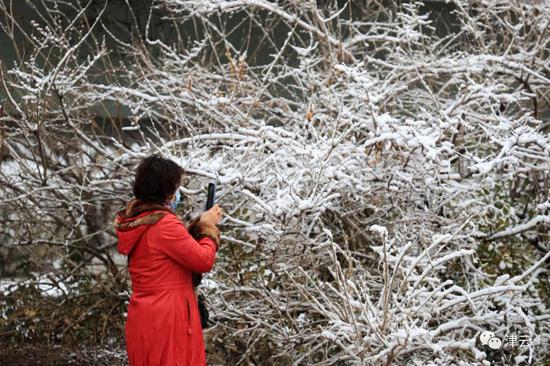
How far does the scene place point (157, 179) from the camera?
425 cm

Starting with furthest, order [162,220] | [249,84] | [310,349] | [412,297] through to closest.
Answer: [249,84] → [310,349] → [412,297] → [162,220]

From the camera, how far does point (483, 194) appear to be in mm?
6227

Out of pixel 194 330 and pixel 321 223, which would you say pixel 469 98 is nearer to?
pixel 321 223

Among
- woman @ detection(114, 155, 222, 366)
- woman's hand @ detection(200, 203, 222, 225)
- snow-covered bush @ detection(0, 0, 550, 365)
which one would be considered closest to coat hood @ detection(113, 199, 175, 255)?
woman @ detection(114, 155, 222, 366)

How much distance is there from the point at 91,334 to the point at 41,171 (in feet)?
4.26

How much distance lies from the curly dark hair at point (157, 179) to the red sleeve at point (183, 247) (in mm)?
120

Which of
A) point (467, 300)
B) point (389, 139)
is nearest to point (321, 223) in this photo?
point (389, 139)

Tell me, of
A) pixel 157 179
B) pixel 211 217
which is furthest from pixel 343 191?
pixel 157 179

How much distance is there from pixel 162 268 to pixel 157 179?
41 centimetres

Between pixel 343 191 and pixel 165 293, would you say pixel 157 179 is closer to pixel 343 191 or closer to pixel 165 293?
pixel 165 293

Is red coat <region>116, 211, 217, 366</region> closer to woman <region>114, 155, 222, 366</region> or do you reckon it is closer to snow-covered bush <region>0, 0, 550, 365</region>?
woman <region>114, 155, 222, 366</region>

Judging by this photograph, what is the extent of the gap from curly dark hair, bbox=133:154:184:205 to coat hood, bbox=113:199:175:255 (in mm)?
39

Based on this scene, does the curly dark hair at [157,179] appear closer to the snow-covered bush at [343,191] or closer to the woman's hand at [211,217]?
the woman's hand at [211,217]

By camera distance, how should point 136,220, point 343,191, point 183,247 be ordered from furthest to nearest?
point 343,191 < point 136,220 < point 183,247
